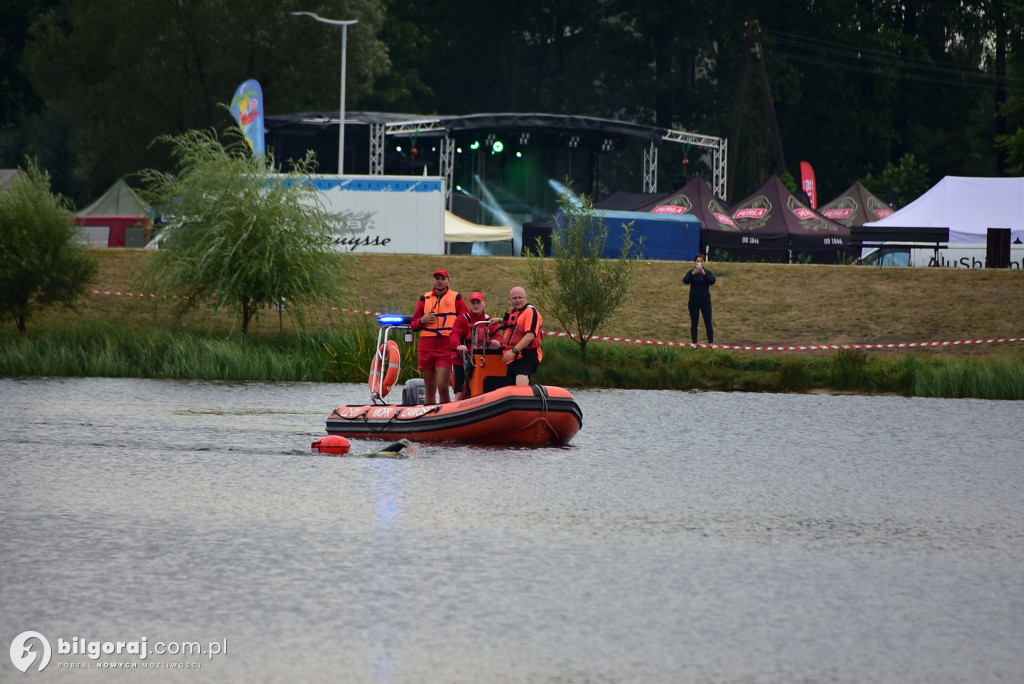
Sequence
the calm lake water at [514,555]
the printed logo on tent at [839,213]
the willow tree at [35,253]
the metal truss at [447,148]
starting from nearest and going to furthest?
the calm lake water at [514,555] → the willow tree at [35,253] → the metal truss at [447,148] → the printed logo on tent at [839,213]

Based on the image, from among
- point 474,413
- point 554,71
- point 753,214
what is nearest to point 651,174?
point 753,214

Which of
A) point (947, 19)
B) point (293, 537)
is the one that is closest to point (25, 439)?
point (293, 537)

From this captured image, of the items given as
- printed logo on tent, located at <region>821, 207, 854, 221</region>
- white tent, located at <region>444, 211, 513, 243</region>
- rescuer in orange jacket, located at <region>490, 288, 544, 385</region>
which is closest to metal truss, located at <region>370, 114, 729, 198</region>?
white tent, located at <region>444, 211, 513, 243</region>

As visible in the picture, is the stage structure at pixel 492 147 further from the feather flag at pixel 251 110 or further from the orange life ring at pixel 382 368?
the orange life ring at pixel 382 368

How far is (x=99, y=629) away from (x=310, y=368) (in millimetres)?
18457

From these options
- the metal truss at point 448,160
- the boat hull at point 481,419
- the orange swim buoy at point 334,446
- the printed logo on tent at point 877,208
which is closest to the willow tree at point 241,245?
the boat hull at point 481,419

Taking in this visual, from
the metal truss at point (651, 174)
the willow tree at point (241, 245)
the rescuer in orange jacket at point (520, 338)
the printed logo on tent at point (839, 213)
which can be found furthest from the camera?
the metal truss at point (651, 174)

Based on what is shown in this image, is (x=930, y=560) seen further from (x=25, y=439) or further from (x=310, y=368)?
(x=310, y=368)

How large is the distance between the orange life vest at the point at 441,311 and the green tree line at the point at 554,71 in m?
39.5

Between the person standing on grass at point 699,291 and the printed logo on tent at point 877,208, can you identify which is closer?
the person standing on grass at point 699,291

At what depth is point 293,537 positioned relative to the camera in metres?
12.1

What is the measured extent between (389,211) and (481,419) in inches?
940

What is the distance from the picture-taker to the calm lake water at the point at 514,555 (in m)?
8.60

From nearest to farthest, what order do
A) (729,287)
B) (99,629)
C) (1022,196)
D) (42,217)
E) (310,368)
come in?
(99,629), (310,368), (42,217), (729,287), (1022,196)
